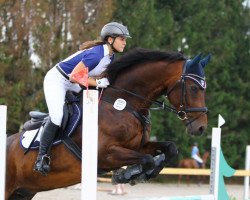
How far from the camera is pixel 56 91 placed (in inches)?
209

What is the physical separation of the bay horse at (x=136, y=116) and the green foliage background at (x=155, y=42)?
9708 millimetres

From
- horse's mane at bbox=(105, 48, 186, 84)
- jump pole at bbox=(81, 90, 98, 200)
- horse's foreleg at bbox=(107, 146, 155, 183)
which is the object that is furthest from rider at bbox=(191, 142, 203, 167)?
jump pole at bbox=(81, 90, 98, 200)

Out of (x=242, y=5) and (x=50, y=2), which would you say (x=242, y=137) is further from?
(x=50, y=2)

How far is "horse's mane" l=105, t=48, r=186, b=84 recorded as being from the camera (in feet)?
17.4

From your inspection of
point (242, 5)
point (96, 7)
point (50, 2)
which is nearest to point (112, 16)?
point (96, 7)

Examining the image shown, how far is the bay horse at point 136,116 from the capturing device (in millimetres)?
4996

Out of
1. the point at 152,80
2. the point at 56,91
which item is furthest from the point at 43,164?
the point at 152,80

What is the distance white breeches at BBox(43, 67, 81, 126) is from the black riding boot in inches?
3.0

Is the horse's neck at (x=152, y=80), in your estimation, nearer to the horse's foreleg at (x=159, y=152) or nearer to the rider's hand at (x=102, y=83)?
the rider's hand at (x=102, y=83)

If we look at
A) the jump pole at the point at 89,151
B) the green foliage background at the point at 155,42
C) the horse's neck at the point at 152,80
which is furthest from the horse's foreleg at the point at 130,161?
the green foliage background at the point at 155,42

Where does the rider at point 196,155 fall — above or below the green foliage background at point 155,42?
below

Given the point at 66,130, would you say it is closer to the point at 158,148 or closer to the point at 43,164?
the point at 43,164

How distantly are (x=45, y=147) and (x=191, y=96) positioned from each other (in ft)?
4.73

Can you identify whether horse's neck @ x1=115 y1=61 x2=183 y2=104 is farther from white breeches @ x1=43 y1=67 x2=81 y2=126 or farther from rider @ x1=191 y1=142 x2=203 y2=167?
rider @ x1=191 y1=142 x2=203 y2=167
